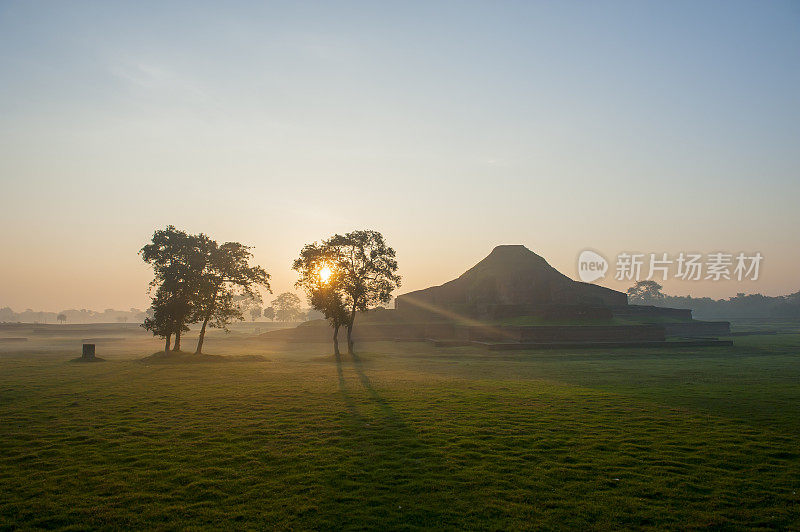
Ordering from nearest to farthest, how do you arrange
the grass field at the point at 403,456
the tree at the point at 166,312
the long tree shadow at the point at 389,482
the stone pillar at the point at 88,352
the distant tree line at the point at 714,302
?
the long tree shadow at the point at 389,482
the grass field at the point at 403,456
the stone pillar at the point at 88,352
the tree at the point at 166,312
the distant tree line at the point at 714,302

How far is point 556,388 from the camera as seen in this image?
1667 cm

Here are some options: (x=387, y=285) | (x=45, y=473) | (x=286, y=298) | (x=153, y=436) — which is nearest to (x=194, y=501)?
(x=45, y=473)

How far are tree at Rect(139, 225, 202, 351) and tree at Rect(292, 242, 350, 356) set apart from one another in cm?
718

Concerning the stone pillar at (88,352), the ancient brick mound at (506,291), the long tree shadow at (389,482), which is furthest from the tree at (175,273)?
the ancient brick mound at (506,291)

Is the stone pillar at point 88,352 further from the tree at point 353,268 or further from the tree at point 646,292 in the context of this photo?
the tree at point 646,292

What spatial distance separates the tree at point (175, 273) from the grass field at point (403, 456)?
15.6 m

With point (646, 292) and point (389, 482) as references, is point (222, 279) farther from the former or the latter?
point (646, 292)

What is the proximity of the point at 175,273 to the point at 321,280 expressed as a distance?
32.9 feet

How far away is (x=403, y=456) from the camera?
853cm

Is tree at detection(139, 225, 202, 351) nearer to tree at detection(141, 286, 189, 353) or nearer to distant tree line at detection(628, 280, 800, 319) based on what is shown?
tree at detection(141, 286, 189, 353)

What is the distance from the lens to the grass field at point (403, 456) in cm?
620

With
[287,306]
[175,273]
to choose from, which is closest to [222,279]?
[175,273]

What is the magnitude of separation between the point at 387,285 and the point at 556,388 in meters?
17.9

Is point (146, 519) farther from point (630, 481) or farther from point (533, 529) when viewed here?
point (630, 481)
